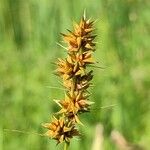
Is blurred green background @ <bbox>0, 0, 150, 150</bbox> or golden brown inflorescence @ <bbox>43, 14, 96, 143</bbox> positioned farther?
blurred green background @ <bbox>0, 0, 150, 150</bbox>

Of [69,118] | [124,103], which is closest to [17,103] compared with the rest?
[124,103]

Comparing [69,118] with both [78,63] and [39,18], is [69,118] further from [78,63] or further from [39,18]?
[39,18]

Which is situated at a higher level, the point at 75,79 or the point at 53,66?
the point at 53,66

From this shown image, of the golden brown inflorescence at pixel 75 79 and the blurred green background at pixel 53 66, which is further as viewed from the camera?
the blurred green background at pixel 53 66
